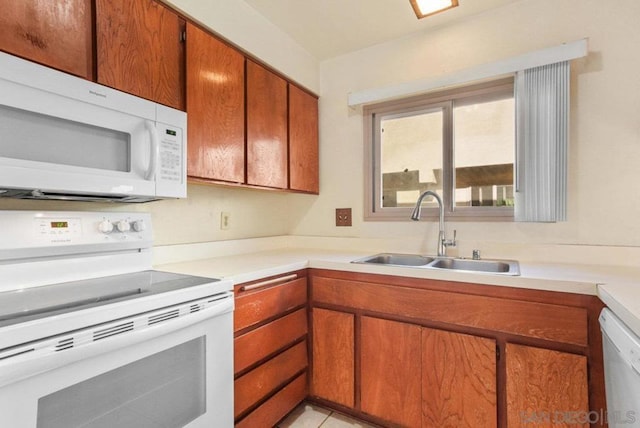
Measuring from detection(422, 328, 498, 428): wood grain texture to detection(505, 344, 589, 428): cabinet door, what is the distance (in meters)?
0.07

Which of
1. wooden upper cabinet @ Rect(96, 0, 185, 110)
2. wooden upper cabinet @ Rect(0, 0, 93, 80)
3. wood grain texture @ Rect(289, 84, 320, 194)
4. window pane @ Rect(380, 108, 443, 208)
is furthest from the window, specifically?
wooden upper cabinet @ Rect(0, 0, 93, 80)

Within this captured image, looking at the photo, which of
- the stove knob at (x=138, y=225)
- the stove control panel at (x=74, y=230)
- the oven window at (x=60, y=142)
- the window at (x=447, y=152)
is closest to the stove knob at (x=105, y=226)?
the stove control panel at (x=74, y=230)

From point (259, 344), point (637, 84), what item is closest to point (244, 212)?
point (259, 344)

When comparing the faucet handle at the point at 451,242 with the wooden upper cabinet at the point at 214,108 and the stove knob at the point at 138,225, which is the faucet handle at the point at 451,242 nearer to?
the wooden upper cabinet at the point at 214,108

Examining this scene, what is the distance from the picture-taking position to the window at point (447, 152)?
6.04ft

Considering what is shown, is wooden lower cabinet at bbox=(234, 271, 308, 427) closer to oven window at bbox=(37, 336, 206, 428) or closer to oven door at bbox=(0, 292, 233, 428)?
oven door at bbox=(0, 292, 233, 428)

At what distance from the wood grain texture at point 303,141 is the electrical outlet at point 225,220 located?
0.45 metres

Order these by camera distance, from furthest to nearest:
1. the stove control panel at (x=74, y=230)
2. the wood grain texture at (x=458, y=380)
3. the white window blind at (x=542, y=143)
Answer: the white window blind at (x=542, y=143)
the wood grain texture at (x=458, y=380)
the stove control panel at (x=74, y=230)

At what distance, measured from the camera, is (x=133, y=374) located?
895 millimetres

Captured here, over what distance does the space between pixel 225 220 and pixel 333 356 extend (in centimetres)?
103

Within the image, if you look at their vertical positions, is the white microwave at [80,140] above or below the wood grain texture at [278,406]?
above

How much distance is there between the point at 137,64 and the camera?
47.9 inches

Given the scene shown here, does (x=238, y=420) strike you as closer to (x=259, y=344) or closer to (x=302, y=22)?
(x=259, y=344)

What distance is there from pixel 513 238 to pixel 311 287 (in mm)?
1169
